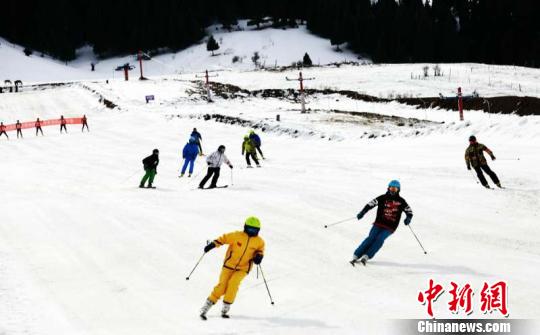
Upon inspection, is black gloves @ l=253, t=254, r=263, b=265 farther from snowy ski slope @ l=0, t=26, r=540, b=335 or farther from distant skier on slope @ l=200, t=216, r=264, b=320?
snowy ski slope @ l=0, t=26, r=540, b=335

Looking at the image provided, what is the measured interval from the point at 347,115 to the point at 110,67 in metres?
72.1

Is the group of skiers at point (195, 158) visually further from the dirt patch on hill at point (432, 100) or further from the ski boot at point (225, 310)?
the dirt patch on hill at point (432, 100)

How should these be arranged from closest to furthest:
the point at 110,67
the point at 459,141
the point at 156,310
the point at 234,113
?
the point at 156,310, the point at 459,141, the point at 234,113, the point at 110,67

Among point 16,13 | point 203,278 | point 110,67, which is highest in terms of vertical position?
point 16,13

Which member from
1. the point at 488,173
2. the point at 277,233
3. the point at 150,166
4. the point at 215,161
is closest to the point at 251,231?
the point at 277,233

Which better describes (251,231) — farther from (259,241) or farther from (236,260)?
(236,260)

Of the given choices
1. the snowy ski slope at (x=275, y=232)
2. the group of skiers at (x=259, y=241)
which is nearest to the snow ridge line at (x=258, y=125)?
the snowy ski slope at (x=275, y=232)

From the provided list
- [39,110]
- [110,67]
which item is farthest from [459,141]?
[110,67]

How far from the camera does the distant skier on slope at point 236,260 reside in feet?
27.8

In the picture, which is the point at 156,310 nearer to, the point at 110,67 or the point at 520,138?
the point at 520,138

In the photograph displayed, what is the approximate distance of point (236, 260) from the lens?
27.9 ft

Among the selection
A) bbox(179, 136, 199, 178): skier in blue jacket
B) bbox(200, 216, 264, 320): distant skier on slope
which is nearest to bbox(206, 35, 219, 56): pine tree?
bbox(179, 136, 199, 178): skier in blue jacket

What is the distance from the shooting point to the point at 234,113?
142ft

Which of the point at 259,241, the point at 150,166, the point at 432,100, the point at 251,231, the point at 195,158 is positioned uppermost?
the point at 432,100
